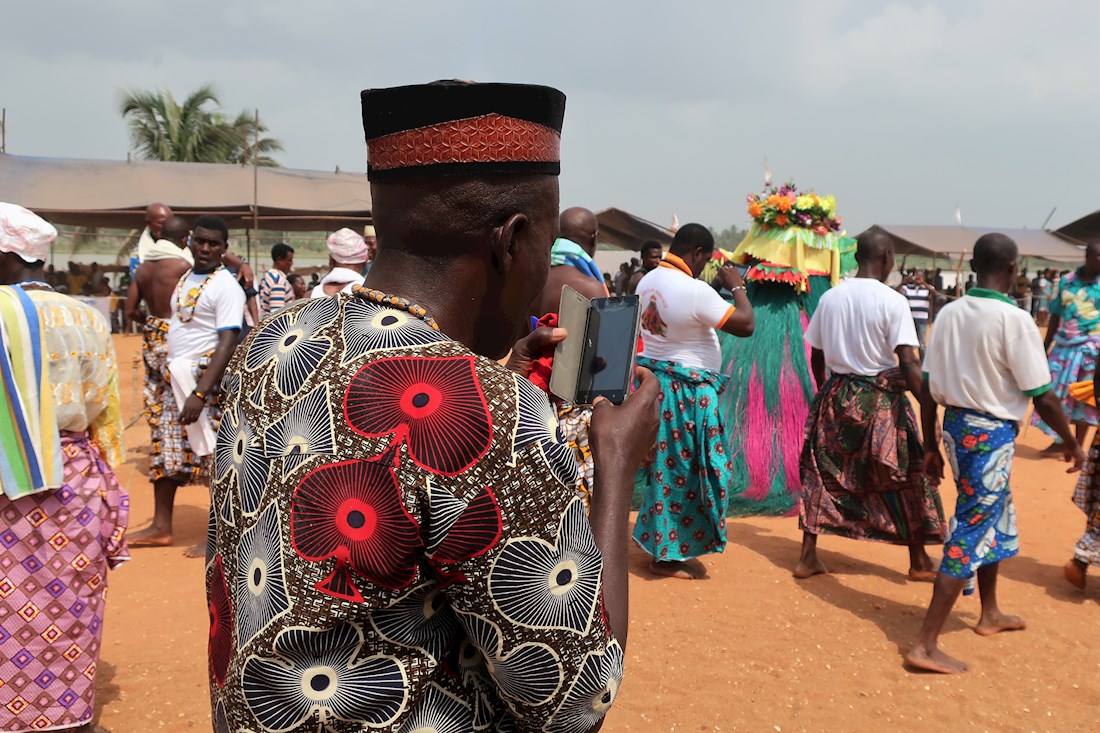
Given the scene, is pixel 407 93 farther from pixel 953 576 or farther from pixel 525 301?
pixel 953 576

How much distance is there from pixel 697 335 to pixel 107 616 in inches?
146

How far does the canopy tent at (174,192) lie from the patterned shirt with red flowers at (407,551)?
15050 millimetres

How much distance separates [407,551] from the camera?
112cm

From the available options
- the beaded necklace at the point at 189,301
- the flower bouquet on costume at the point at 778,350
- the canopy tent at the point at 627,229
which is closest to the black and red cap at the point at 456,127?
the beaded necklace at the point at 189,301

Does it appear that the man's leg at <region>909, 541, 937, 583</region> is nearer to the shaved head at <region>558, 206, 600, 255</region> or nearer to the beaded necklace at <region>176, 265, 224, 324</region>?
the shaved head at <region>558, 206, 600, 255</region>

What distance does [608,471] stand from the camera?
139 centimetres

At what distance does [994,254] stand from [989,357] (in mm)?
504

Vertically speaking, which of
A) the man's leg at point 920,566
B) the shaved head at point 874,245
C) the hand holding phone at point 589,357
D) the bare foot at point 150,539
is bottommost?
the bare foot at point 150,539

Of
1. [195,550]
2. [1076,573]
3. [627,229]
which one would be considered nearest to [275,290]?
[195,550]

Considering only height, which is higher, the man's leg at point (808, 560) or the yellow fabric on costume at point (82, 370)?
the yellow fabric on costume at point (82, 370)

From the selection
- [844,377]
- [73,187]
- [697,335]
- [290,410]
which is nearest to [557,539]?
[290,410]

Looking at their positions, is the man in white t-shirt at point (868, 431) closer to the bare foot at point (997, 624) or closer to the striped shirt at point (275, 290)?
the bare foot at point (997, 624)

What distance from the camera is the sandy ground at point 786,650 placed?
3857 millimetres

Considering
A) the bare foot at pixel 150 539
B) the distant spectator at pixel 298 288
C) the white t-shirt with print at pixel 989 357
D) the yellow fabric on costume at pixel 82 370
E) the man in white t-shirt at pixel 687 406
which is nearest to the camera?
the yellow fabric on costume at pixel 82 370
